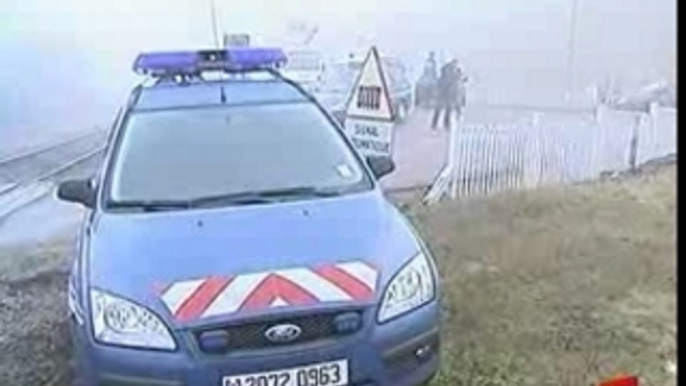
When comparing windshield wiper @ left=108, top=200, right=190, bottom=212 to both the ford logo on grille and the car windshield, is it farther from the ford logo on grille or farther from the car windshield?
the ford logo on grille

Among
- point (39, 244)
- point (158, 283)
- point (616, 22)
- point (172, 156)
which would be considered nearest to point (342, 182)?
point (172, 156)

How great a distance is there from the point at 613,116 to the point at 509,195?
0.74 metres

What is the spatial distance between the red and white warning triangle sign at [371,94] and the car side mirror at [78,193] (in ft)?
4.19

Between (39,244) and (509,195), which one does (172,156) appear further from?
(509,195)

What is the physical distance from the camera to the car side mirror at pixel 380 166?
12.7 feet

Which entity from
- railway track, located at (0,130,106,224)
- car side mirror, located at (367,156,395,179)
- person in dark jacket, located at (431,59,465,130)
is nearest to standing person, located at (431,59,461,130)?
person in dark jacket, located at (431,59,465,130)

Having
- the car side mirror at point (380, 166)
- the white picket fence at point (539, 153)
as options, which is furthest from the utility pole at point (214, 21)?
the white picket fence at point (539, 153)

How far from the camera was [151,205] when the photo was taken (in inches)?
137

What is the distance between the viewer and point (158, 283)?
3029 mm

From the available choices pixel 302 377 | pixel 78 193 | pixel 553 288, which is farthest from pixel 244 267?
pixel 553 288

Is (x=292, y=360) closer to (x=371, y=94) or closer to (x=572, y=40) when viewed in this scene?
(x=572, y=40)

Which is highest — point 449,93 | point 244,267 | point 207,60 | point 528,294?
point 207,60

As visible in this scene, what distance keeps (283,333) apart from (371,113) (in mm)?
1791

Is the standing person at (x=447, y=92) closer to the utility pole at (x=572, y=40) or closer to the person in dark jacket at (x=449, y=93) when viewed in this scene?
the person in dark jacket at (x=449, y=93)
